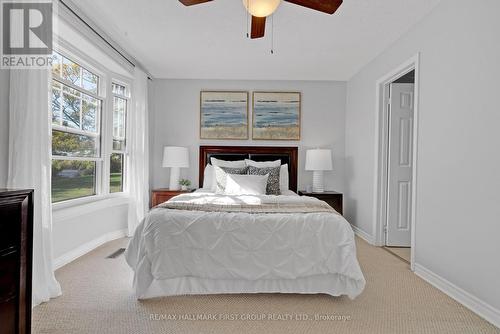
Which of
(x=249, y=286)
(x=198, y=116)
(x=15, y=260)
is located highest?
(x=198, y=116)

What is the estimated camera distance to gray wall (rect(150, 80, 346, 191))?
5.26m

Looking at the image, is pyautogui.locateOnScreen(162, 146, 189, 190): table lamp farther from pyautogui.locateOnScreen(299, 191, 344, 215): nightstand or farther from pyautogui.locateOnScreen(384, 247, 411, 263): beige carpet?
pyautogui.locateOnScreen(384, 247, 411, 263): beige carpet

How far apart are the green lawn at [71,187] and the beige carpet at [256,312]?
984 mm

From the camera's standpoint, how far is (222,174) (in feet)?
13.7

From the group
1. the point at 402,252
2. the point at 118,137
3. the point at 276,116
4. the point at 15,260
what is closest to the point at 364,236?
the point at 402,252

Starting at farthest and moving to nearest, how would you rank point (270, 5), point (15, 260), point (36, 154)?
1. point (36, 154)
2. point (270, 5)
3. point (15, 260)

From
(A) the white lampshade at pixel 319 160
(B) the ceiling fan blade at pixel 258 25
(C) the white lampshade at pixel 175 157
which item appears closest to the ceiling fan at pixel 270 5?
(B) the ceiling fan blade at pixel 258 25

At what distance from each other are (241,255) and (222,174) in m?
1.87

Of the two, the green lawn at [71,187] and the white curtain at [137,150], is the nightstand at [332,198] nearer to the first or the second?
the white curtain at [137,150]

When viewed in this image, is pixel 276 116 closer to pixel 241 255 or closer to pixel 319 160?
pixel 319 160

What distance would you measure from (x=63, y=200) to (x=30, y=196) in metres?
1.90

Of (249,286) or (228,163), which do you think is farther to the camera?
(228,163)

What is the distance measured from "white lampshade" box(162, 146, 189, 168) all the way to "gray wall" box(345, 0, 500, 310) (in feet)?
10.6

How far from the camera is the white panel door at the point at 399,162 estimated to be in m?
4.06
